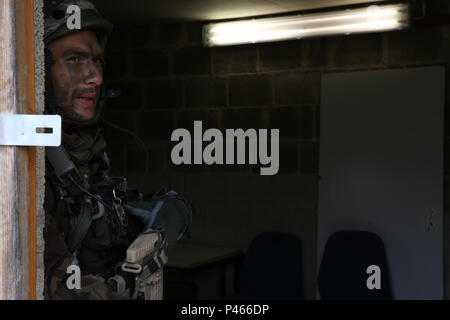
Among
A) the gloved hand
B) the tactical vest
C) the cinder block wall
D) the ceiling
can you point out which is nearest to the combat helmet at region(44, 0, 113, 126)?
the tactical vest

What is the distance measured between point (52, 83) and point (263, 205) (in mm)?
2692

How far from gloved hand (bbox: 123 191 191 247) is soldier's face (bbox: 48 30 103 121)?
0.32 m

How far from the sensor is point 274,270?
12.8 feet

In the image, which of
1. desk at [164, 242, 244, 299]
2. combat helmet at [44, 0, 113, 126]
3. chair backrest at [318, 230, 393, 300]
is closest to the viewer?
combat helmet at [44, 0, 113, 126]

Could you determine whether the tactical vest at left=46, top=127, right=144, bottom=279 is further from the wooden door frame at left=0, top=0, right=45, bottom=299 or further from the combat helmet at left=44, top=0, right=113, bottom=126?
the wooden door frame at left=0, top=0, right=45, bottom=299

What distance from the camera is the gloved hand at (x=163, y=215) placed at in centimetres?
179

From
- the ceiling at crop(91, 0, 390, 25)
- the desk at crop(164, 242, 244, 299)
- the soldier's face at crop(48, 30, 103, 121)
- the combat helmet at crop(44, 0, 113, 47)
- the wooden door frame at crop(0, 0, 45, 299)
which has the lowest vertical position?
the desk at crop(164, 242, 244, 299)

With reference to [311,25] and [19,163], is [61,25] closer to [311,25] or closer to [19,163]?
[19,163]

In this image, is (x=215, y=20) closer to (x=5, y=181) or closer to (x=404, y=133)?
(x=404, y=133)

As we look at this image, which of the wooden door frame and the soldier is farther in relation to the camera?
Result: the soldier

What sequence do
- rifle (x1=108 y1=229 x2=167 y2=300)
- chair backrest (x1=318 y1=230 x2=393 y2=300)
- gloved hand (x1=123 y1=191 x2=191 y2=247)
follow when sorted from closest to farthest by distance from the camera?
rifle (x1=108 y1=229 x2=167 y2=300)
gloved hand (x1=123 y1=191 x2=191 y2=247)
chair backrest (x1=318 y1=230 x2=393 y2=300)

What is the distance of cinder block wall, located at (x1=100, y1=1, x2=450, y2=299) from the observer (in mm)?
3834

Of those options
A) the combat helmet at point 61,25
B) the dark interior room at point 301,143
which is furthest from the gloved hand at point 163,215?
the dark interior room at point 301,143

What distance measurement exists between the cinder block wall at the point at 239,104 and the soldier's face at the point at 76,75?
2410 mm
